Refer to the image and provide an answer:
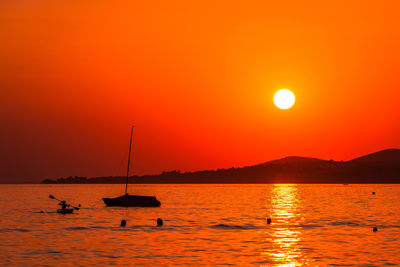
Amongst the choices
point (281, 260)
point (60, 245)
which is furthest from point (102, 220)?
point (281, 260)

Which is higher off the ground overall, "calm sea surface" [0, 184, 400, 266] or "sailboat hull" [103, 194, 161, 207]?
"sailboat hull" [103, 194, 161, 207]

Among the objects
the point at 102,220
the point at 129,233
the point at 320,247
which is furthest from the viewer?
the point at 102,220

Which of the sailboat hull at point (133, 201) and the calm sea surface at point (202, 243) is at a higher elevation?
the sailboat hull at point (133, 201)

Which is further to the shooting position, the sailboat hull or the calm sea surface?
the sailboat hull

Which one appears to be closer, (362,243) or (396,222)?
(362,243)

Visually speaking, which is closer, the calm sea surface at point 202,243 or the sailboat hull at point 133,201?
the calm sea surface at point 202,243

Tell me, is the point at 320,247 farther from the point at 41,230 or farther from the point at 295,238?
the point at 41,230

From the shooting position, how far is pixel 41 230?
78125 mm

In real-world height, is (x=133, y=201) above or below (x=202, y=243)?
above

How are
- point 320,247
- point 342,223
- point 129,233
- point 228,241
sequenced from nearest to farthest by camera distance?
point 320,247 < point 228,241 < point 129,233 < point 342,223

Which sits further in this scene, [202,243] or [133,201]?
[133,201]

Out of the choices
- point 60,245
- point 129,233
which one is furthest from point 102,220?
point 60,245

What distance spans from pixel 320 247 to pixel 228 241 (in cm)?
1011

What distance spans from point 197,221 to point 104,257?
141 ft
